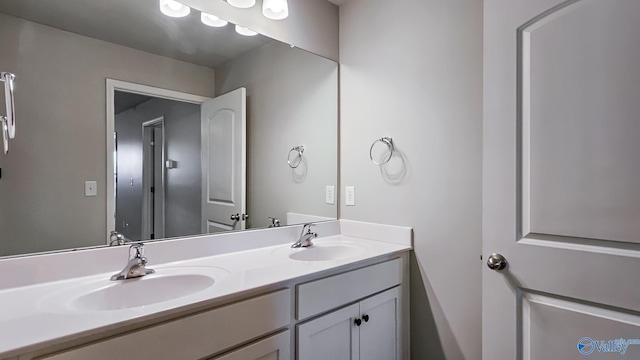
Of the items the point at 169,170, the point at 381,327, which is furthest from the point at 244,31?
the point at 381,327

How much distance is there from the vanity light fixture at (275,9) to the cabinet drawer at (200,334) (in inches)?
55.1

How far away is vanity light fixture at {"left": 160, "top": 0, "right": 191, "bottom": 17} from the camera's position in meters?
1.39

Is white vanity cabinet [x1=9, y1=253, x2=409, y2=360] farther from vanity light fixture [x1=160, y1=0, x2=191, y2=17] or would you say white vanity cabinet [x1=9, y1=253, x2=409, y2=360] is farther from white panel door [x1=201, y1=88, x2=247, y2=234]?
vanity light fixture [x1=160, y1=0, x2=191, y2=17]

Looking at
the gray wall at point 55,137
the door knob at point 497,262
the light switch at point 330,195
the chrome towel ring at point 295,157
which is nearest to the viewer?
the gray wall at point 55,137

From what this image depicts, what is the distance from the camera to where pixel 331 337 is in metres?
1.26

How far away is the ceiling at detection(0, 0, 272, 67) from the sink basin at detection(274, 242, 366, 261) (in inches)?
40.8

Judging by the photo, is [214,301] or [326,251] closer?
[214,301]

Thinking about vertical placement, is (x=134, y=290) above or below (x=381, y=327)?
above

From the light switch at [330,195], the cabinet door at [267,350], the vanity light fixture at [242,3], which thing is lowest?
the cabinet door at [267,350]

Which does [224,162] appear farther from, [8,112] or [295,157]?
[8,112]

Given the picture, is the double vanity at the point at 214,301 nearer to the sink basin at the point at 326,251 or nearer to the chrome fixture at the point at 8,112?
the sink basin at the point at 326,251

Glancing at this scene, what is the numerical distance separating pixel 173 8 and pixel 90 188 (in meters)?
0.86

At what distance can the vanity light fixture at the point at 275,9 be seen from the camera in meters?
1.66

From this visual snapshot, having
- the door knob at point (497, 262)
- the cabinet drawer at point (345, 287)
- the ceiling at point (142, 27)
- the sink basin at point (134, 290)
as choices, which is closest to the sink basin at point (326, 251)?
the cabinet drawer at point (345, 287)
